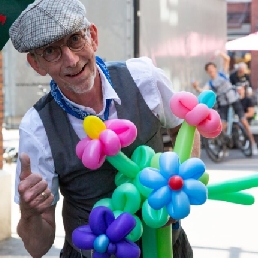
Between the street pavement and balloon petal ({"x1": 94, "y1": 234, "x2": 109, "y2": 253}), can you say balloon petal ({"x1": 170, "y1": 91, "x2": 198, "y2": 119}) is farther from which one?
the street pavement

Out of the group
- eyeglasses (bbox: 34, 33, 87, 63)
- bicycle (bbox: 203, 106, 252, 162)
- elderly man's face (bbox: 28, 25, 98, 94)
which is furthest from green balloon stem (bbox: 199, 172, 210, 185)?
bicycle (bbox: 203, 106, 252, 162)

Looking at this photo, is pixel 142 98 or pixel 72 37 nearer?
pixel 72 37

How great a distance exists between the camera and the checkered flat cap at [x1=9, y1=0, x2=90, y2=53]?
2.23 meters

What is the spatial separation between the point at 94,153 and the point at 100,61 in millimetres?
503

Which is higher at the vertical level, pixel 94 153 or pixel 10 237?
pixel 94 153

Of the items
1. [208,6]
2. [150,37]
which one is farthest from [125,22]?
[208,6]

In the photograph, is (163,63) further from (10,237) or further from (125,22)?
(10,237)

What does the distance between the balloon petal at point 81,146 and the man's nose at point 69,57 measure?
255mm

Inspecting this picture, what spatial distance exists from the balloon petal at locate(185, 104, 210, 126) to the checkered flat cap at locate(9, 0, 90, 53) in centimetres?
48

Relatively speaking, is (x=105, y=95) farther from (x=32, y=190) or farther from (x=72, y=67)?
(x=32, y=190)

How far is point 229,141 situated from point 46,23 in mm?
9674

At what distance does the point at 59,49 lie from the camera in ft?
7.57

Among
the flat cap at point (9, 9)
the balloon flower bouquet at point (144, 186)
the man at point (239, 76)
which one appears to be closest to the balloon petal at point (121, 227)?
the balloon flower bouquet at point (144, 186)

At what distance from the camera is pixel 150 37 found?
926 cm
